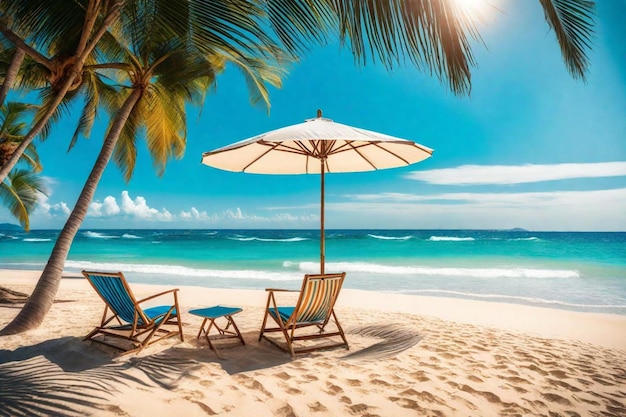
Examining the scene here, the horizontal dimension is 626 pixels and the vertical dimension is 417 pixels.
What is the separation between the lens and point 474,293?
10375mm

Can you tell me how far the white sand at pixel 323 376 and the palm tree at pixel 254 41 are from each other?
1.66 meters

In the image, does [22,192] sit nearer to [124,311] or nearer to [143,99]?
[143,99]

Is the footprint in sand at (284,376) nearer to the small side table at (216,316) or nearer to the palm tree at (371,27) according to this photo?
the small side table at (216,316)

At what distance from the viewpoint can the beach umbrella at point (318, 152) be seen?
139 inches

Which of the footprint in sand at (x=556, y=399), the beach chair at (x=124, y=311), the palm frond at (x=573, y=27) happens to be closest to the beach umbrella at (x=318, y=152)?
the palm frond at (x=573, y=27)

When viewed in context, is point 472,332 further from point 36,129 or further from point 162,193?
point 162,193

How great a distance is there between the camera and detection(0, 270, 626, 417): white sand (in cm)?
237

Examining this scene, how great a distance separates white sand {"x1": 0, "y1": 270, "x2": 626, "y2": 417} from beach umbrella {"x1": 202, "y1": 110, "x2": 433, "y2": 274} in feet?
4.47

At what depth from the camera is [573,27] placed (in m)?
1.96

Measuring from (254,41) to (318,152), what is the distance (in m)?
1.54

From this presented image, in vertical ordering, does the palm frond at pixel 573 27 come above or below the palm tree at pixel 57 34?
below

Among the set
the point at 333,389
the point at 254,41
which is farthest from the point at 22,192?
the point at 333,389

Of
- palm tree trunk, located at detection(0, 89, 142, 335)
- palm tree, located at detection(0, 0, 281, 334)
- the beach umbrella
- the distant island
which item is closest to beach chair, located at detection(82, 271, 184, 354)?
palm tree trunk, located at detection(0, 89, 142, 335)

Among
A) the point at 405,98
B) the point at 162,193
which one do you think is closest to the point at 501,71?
the point at 405,98
